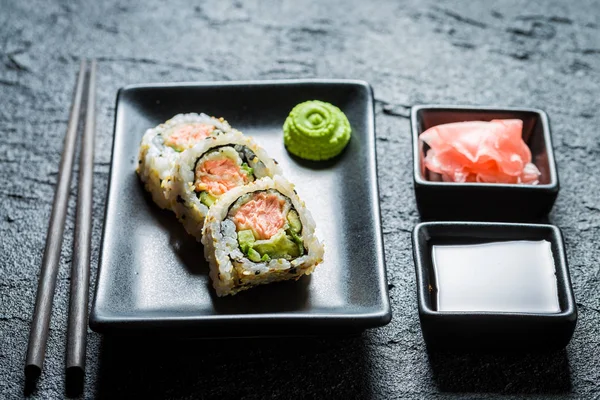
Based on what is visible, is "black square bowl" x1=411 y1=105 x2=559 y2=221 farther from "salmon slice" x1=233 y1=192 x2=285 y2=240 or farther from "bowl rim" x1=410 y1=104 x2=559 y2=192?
"salmon slice" x1=233 y1=192 x2=285 y2=240

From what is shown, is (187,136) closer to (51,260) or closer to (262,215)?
(262,215)

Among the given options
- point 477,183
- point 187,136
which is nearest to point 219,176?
point 187,136

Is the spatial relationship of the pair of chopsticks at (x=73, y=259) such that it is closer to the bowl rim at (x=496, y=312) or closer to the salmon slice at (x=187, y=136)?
the salmon slice at (x=187, y=136)

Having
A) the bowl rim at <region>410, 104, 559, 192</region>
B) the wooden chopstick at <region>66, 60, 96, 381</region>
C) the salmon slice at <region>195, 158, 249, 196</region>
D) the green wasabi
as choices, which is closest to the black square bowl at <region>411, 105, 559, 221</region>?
the bowl rim at <region>410, 104, 559, 192</region>

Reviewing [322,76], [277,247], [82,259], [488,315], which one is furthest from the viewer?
[322,76]

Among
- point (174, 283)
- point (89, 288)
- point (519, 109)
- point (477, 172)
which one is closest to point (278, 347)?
point (174, 283)

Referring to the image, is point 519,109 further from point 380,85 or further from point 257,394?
point 257,394
